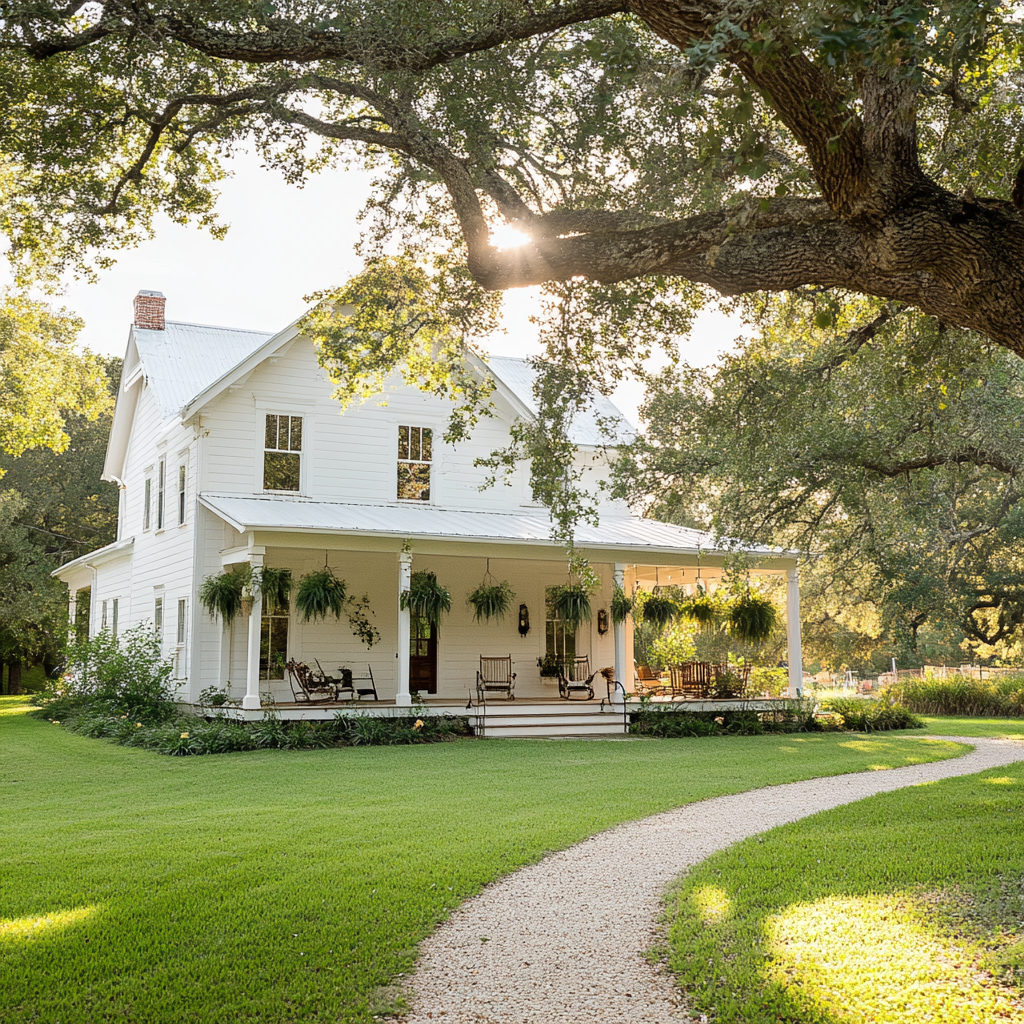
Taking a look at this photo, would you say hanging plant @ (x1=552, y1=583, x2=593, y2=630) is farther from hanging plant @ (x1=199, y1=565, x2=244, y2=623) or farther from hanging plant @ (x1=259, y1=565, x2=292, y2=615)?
hanging plant @ (x1=199, y1=565, x2=244, y2=623)

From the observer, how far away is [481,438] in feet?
66.0

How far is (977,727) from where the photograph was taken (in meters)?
20.0

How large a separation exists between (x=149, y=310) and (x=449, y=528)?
9.56 metres

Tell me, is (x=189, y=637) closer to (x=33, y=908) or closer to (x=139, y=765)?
(x=139, y=765)

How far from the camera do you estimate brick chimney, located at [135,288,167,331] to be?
21.5m

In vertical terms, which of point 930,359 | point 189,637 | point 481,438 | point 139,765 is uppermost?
point 481,438

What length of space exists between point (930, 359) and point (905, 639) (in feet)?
65.3

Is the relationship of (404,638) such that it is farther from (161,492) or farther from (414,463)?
(161,492)

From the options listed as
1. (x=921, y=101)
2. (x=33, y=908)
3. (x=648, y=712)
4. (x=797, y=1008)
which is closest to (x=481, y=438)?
(x=648, y=712)

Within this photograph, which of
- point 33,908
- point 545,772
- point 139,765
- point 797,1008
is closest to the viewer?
point 797,1008

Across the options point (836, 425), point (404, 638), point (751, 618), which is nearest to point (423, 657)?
point (404, 638)

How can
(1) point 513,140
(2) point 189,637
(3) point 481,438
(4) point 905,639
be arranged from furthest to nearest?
(4) point 905,639 → (3) point 481,438 → (2) point 189,637 → (1) point 513,140

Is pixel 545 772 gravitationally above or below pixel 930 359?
below

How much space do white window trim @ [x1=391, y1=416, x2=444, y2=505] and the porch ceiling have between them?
6.0 inches
